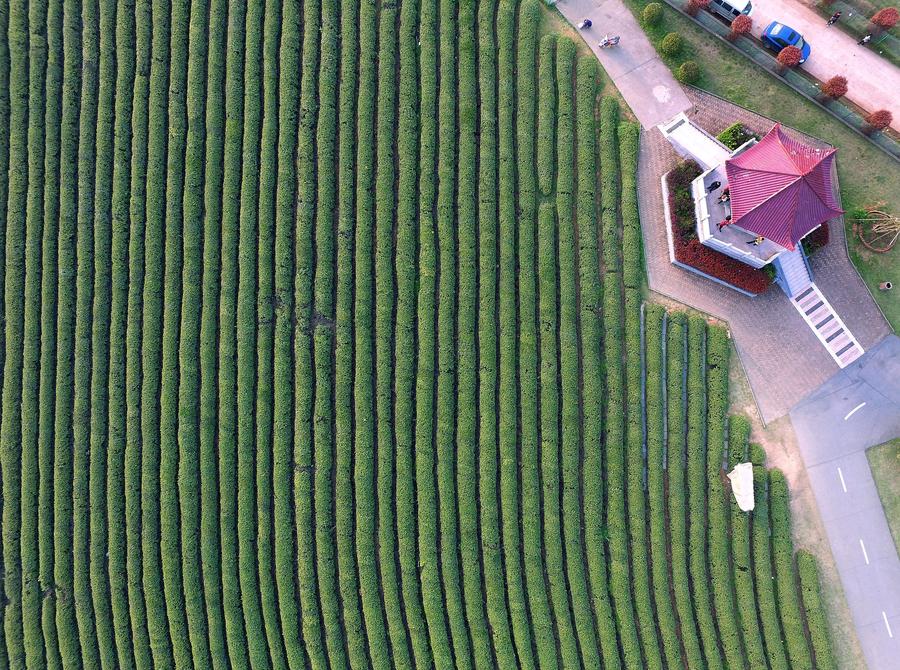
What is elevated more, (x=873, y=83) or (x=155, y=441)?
(x=873, y=83)

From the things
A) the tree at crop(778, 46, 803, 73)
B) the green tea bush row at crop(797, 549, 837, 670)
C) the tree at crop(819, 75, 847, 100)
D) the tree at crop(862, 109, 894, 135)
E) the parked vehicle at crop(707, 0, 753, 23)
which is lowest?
the green tea bush row at crop(797, 549, 837, 670)

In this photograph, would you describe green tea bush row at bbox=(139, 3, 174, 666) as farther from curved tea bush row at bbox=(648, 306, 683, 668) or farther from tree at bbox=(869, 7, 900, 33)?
tree at bbox=(869, 7, 900, 33)

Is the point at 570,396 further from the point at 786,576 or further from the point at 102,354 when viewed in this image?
the point at 102,354

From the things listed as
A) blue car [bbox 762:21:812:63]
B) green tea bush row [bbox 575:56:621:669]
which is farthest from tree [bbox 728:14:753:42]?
green tea bush row [bbox 575:56:621:669]

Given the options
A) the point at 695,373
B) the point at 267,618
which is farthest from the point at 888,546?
the point at 267,618

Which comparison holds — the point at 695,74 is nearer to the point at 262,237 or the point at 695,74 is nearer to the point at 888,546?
the point at 262,237

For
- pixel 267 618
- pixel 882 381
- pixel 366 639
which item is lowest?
pixel 366 639
